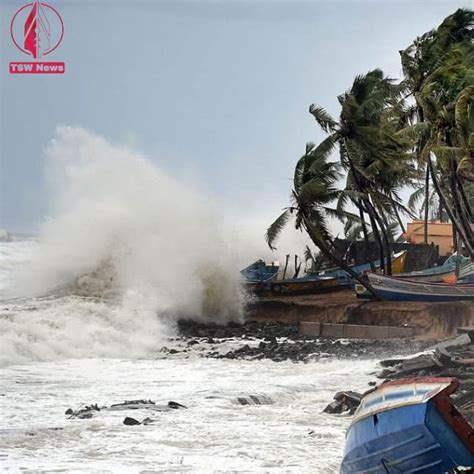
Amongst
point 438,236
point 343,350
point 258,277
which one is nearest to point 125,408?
point 343,350

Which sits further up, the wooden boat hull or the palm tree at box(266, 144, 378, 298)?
the palm tree at box(266, 144, 378, 298)

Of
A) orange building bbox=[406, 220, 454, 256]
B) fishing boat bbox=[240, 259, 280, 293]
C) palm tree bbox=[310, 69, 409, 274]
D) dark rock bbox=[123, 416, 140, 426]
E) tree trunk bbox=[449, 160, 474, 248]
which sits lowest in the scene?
dark rock bbox=[123, 416, 140, 426]

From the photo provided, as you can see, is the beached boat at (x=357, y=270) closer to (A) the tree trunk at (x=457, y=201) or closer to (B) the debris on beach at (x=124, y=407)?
(A) the tree trunk at (x=457, y=201)

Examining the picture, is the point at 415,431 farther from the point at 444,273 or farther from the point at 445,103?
the point at 444,273

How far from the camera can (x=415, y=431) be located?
6.13 m

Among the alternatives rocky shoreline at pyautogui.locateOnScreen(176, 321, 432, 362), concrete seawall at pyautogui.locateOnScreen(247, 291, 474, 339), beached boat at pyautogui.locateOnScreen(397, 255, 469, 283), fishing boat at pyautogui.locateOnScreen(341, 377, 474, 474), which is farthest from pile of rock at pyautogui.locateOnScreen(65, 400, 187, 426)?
beached boat at pyautogui.locateOnScreen(397, 255, 469, 283)

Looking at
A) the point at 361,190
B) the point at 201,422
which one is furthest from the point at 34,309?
the point at 201,422

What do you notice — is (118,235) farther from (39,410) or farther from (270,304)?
(39,410)

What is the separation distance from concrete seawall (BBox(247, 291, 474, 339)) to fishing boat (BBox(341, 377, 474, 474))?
13871 mm

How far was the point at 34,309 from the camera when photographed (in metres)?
23.7

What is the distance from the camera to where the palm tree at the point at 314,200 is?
24.7m

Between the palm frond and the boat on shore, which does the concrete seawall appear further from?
the palm frond

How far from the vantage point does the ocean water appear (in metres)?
8.38

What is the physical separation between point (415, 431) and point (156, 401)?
21.3ft
